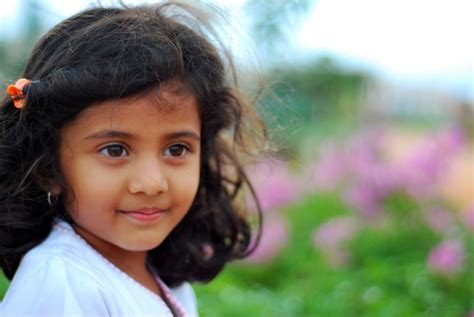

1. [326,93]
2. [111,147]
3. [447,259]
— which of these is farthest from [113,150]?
[326,93]

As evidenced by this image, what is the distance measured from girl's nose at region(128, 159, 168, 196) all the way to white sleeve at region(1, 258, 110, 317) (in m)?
0.20

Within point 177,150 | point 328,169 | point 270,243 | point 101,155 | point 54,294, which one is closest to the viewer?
point 54,294

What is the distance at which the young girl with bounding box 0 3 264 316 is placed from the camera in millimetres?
1482

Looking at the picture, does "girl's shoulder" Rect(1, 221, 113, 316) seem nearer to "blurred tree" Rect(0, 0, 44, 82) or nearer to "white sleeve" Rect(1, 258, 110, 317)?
"white sleeve" Rect(1, 258, 110, 317)

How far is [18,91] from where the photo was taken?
1568mm

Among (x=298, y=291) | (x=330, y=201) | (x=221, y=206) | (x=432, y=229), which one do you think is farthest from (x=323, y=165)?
(x=221, y=206)

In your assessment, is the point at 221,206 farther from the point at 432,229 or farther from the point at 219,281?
the point at 432,229

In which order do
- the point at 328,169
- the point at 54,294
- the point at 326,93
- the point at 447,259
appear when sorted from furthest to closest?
1. the point at 326,93
2. the point at 328,169
3. the point at 447,259
4. the point at 54,294

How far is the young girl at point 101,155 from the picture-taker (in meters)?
1.48

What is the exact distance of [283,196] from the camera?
14.2 ft

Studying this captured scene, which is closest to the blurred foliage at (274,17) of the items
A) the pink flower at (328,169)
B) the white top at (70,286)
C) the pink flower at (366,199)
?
the white top at (70,286)

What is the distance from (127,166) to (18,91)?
11.9 inches

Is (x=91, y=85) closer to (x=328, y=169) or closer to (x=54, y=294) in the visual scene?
(x=54, y=294)

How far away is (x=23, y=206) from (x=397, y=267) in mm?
2572
